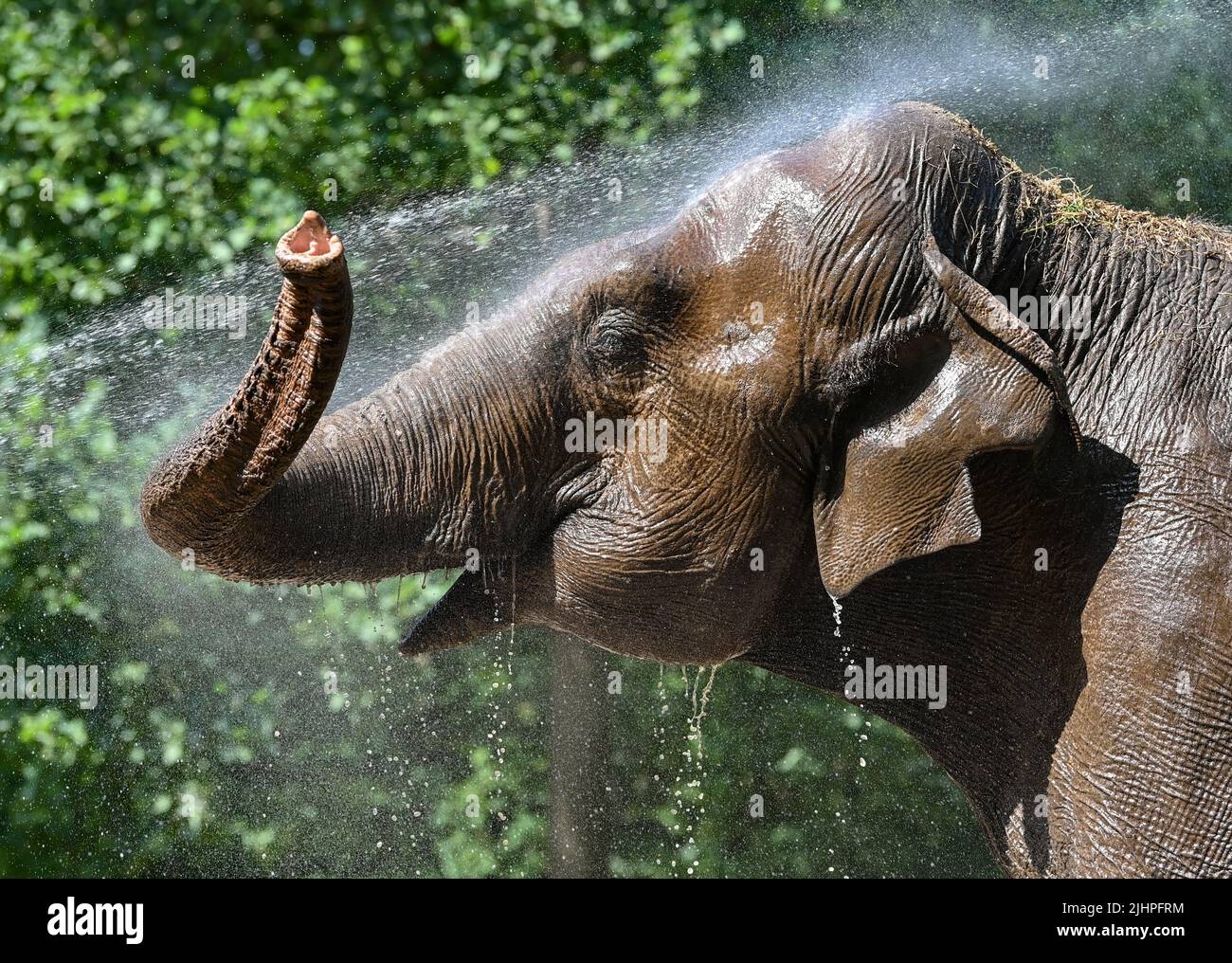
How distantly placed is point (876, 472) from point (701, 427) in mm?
350

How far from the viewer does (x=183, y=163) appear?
6.80 m

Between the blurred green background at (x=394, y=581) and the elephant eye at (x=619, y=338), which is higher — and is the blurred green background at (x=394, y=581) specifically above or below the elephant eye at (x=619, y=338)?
below

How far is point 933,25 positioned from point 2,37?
4145mm

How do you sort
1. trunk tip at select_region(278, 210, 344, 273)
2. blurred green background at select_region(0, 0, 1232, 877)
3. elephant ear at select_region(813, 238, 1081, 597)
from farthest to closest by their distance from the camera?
blurred green background at select_region(0, 0, 1232, 877) < elephant ear at select_region(813, 238, 1081, 597) < trunk tip at select_region(278, 210, 344, 273)

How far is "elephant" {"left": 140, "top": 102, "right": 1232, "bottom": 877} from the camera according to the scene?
2844 mm

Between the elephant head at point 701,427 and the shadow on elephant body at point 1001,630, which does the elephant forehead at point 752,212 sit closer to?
the elephant head at point 701,427

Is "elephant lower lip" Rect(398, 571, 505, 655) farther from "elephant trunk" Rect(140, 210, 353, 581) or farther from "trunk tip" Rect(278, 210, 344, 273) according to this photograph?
"trunk tip" Rect(278, 210, 344, 273)

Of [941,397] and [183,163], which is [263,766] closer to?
[183,163]

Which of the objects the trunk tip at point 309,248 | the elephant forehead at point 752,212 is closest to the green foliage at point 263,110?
the elephant forehead at point 752,212

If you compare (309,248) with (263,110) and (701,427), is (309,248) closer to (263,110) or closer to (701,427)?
(701,427)

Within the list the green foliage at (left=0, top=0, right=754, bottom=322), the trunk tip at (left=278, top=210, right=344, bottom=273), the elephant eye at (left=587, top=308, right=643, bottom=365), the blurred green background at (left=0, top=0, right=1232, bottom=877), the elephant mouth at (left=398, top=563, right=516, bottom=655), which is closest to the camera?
the trunk tip at (left=278, top=210, right=344, bottom=273)

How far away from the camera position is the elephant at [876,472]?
2.84m

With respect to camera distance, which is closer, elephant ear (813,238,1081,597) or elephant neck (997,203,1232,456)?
elephant ear (813,238,1081,597)

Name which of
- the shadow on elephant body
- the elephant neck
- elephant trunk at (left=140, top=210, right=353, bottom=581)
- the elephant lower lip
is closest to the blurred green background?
the elephant lower lip
